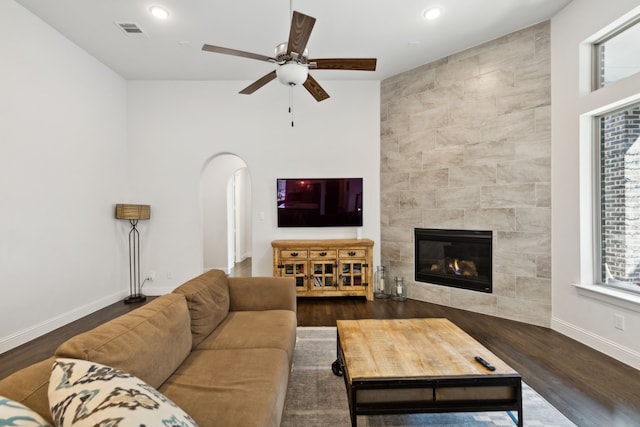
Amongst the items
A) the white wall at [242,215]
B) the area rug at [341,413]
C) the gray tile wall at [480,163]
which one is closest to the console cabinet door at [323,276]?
the gray tile wall at [480,163]

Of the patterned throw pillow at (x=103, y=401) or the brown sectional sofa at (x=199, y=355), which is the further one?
the brown sectional sofa at (x=199, y=355)

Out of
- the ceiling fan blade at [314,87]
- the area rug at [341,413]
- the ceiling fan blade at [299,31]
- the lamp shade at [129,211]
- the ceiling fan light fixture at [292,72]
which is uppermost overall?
the ceiling fan blade at [299,31]

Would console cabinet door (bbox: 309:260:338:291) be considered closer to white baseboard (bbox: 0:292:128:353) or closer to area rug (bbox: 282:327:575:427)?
area rug (bbox: 282:327:575:427)

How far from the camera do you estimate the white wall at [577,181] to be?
98.5 inches

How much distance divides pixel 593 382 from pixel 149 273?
5.13 metres

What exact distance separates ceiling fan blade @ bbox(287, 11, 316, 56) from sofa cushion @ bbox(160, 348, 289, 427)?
78.1 inches

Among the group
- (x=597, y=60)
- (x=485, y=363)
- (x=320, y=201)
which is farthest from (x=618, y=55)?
(x=320, y=201)

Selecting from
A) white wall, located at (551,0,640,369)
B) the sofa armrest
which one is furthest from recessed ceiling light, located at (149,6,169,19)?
white wall, located at (551,0,640,369)

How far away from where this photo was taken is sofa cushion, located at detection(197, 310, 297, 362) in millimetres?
1806

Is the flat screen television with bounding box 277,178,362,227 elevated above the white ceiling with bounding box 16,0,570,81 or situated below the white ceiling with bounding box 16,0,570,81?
below

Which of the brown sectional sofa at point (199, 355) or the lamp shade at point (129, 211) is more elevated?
the lamp shade at point (129, 211)

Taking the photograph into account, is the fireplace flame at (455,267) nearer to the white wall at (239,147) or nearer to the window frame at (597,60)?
the white wall at (239,147)

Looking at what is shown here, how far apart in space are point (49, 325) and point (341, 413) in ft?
10.8

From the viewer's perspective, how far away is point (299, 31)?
6.35 feet
